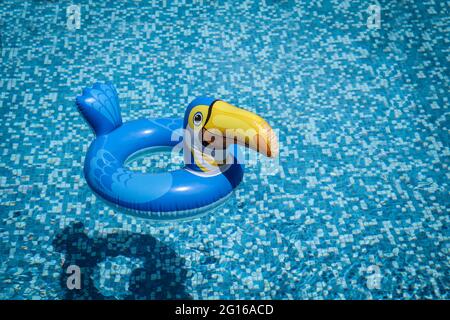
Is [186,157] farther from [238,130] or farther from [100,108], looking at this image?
[100,108]

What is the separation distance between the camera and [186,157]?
3340 mm

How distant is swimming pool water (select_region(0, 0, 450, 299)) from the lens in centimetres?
405

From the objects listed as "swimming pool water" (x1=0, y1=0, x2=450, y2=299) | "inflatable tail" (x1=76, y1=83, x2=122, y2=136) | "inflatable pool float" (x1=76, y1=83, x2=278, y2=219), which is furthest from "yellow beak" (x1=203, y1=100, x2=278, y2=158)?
"swimming pool water" (x1=0, y1=0, x2=450, y2=299)

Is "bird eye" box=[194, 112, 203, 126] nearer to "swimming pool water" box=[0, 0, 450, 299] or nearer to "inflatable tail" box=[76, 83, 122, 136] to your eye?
"inflatable tail" box=[76, 83, 122, 136]

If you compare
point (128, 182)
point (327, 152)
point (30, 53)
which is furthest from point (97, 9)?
point (128, 182)

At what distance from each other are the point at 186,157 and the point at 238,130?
556mm

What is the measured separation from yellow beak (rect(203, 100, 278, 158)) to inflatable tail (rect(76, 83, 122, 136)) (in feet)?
2.48

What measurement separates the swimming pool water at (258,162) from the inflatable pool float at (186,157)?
108 centimetres

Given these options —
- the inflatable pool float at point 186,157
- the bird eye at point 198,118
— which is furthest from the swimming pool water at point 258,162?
the bird eye at point 198,118

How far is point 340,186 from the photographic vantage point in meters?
4.70

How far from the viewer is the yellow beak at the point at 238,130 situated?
285 centimetres

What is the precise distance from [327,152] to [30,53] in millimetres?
3671
